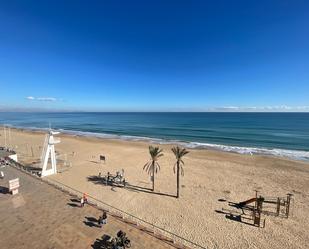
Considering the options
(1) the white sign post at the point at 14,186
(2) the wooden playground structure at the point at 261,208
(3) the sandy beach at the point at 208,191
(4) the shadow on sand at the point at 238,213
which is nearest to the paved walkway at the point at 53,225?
(1) the white sign post at the point at 14,186

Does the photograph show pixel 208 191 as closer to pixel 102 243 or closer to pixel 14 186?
pixel 102 243

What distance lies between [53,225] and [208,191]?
14.7 metres

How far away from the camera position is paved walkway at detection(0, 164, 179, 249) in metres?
10.7

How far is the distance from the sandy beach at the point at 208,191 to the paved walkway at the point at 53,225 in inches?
132

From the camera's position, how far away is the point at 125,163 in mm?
30359

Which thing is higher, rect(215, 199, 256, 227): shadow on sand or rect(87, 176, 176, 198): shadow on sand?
rect(87, 176, 176, 198): shadow on sand

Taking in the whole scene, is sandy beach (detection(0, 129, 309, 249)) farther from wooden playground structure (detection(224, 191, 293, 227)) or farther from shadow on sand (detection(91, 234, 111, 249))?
shadow on sand (detection(91, 234, 111, 249))

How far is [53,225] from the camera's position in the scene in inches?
480

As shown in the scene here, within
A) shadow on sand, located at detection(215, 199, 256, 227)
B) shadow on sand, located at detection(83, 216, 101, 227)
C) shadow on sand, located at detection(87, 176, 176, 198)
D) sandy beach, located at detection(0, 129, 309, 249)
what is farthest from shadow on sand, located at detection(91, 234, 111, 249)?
shadow on sand, located at detection(215, 199, 256, 227)

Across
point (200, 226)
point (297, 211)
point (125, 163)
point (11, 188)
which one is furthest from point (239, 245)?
point (125, 163)

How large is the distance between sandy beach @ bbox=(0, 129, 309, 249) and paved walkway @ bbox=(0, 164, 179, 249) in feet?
11.0

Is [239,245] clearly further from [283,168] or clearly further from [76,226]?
[283,168]

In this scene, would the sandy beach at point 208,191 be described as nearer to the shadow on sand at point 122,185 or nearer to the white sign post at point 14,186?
the shadow on sand at point 122,185

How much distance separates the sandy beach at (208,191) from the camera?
43.5 feet
